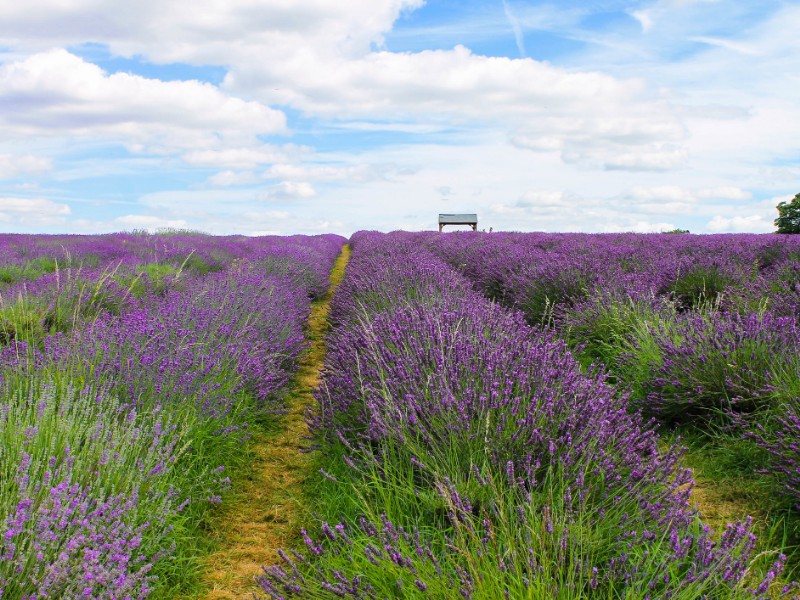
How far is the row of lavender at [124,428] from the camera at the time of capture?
1.88 meters

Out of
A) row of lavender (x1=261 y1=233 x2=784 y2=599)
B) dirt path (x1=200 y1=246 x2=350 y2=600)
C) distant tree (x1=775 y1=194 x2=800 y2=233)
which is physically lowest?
dirt path (x1=200 y1=246 x2=350 y2=600)

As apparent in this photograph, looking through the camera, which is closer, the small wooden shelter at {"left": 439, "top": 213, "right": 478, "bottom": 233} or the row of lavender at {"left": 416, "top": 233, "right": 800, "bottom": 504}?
the row of lavender at {"left": 416, "top": 233, "right": 800, "bottom": 504}

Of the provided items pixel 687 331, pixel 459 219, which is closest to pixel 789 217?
pixel 459 219

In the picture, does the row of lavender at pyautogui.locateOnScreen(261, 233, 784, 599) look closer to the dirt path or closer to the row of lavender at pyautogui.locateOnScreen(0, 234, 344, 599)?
the dirt path

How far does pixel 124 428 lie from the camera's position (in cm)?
269

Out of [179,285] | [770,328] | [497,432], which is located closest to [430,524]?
[497,432]

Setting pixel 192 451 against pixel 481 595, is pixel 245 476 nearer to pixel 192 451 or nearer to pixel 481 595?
pixel 192 451

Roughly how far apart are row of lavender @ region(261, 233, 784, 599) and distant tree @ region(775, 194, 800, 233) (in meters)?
28.5

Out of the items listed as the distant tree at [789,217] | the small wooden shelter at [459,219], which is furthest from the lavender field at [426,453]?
the small wooden shelter at [459,219]

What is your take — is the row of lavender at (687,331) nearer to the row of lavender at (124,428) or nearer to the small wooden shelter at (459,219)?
the row of lavender at (124,428)

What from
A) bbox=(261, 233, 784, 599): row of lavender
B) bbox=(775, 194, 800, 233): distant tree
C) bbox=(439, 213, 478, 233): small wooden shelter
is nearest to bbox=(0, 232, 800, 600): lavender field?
bbox=(261, 233, 784, 599): row of lavender

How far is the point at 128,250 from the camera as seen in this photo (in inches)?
464

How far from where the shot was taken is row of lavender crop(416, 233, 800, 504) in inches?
140

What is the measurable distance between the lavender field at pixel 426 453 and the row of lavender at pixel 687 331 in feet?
0.09
